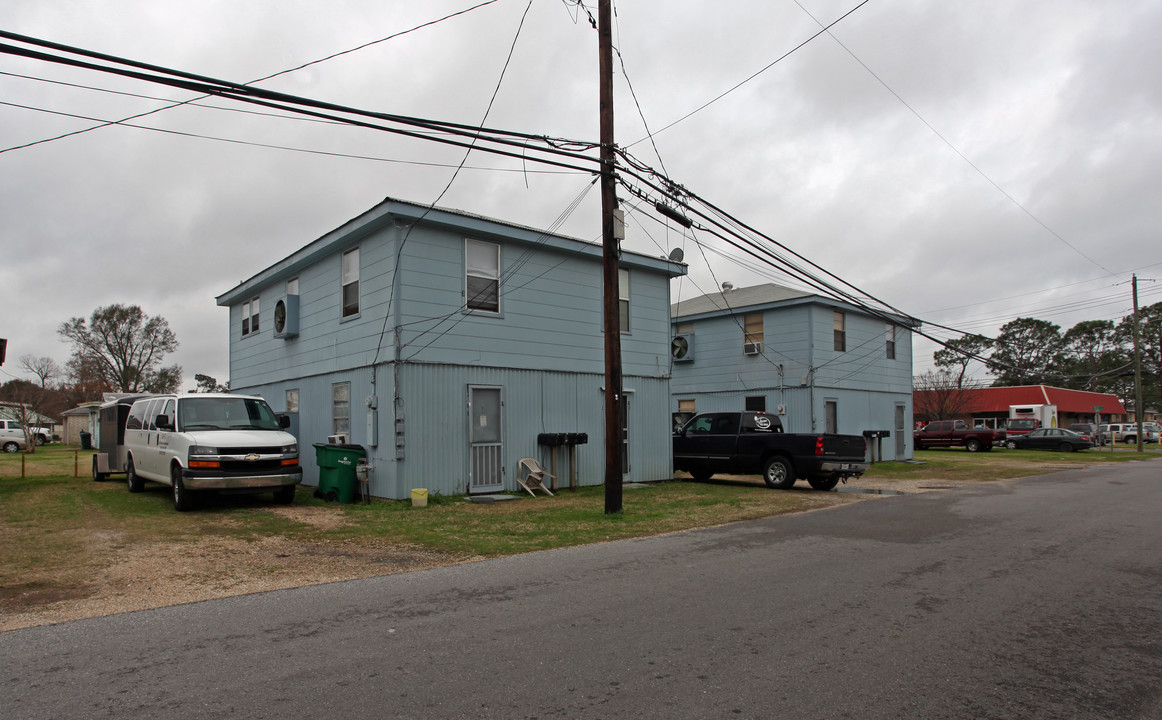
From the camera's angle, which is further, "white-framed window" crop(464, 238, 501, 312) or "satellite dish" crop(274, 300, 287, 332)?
"satellite dish" crop(274, 300, 287, 332)

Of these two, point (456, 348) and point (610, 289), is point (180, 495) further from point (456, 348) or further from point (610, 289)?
point (610, 289)

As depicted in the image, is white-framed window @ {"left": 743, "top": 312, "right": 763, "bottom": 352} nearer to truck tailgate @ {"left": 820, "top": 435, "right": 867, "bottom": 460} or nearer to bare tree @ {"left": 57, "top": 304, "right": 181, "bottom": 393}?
truck tailgate @ {"left": 820, "top": 435, "right": 867, "bottom": 460}

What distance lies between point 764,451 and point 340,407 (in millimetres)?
9473

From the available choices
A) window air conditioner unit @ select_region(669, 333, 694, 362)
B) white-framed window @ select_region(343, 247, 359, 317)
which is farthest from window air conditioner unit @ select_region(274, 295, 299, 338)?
window air conditioner unit @ select_region(669, 333, 694, 362)

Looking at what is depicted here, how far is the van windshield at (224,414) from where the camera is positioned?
12.9m

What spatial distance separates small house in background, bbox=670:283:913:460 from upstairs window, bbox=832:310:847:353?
36mm

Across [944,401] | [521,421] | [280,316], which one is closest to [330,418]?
[280,316]

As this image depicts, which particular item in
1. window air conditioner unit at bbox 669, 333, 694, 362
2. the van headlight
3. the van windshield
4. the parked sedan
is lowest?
the parked sedan

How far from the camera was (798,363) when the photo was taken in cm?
2555

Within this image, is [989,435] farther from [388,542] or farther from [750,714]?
[750,714]

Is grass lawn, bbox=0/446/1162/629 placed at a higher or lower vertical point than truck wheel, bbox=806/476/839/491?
higher

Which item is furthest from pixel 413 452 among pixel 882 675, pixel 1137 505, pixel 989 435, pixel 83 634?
pixel 989 435

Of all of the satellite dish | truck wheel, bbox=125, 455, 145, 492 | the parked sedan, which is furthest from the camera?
the parked sedan

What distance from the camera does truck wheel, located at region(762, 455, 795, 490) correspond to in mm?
16734
